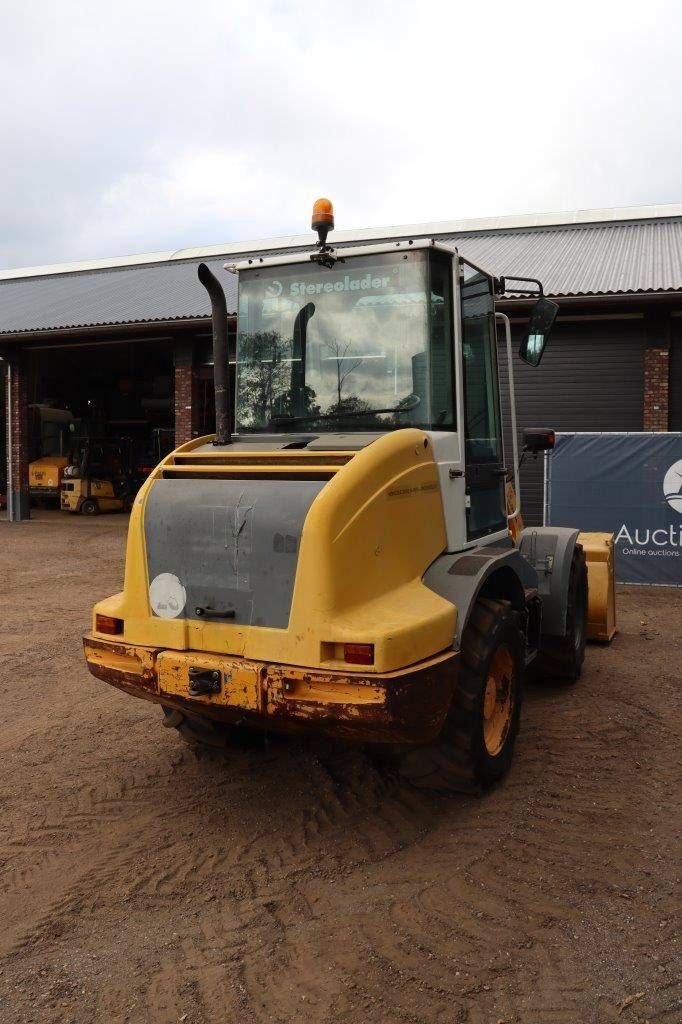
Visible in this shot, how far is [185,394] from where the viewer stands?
17516mm

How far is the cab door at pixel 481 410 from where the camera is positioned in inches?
173

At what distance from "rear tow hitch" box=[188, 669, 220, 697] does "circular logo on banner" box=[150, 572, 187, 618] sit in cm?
32

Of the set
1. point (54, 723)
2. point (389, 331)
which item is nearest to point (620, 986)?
point (389, 331)

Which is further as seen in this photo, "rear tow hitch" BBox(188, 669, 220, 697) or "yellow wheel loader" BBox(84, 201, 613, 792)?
"rear tow hitch" BBox(188, 669, 220, 697)

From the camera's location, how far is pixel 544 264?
16938mm

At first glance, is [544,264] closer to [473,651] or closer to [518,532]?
[518,532]

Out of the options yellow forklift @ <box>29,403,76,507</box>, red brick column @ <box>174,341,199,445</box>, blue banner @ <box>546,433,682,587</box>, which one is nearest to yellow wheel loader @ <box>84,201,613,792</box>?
blue banner @ <box>546,433,682,587</box>

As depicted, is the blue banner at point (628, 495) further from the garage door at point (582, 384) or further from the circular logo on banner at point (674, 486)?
the garage door at point (582, 384)

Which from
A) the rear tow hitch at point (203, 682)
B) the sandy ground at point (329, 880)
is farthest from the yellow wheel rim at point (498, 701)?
the rear tow hitch at point (203, 682)

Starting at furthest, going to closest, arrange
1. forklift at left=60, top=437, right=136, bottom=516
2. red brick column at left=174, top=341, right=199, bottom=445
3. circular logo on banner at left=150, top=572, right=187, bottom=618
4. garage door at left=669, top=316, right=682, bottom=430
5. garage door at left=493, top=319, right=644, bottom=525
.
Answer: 1. forklift at left=60, top=437, right=136, bottom=516
2. red brick column at left=174, top=341, right=199, bottom=445
3. garage door at left=493, top=319, right=644, bottom=525
4. garage door at left=669, top=316, right=682, bottom=430
5. circular logo on banner at left=150, top=572, right=187, bottom=618

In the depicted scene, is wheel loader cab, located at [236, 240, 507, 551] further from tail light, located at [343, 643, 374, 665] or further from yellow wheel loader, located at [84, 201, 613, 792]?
tail light, located at [343, 643, 374, 665]

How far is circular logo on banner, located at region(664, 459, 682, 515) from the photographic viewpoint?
33.2 ft

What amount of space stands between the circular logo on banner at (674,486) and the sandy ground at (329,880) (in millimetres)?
5150

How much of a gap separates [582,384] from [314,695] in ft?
39.8
